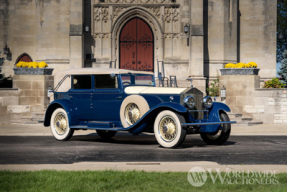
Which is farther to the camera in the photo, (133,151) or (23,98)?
(23,98)

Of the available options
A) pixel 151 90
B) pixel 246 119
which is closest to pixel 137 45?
pixel 246 119

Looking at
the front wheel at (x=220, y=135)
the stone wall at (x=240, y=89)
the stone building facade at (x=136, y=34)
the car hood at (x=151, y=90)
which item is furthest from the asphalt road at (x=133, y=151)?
the stone building facade at (x=136, y=34)

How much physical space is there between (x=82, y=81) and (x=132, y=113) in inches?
82.0

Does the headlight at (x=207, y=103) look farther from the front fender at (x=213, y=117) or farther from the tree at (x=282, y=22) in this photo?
the tree at (x=282, y=22)

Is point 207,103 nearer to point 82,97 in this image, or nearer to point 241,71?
point 82,97

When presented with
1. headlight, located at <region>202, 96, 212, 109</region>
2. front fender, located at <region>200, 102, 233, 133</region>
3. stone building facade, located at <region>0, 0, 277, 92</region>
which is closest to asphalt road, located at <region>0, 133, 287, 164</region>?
front fender, located at <region>200, 102, 233, 133</region>

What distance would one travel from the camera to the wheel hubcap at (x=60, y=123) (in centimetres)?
1273

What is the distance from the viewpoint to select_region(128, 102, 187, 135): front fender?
10.5 m

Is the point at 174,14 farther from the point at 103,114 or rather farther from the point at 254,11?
the point at 103,114

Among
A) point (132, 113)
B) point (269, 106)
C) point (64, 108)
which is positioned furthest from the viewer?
point (269, 106)

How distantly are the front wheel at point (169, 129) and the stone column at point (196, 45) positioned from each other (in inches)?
511

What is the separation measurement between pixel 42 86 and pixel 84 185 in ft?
46.1

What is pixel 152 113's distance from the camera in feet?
36.5

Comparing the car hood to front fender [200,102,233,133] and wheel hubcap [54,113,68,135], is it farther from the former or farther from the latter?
wheel hubcap [54,113,68,135]
